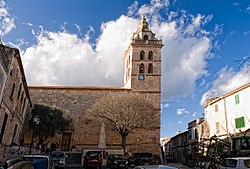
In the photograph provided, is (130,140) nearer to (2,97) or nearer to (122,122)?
(122,122)

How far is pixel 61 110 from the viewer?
36.2 metres

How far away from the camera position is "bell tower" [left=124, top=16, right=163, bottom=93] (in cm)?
3941

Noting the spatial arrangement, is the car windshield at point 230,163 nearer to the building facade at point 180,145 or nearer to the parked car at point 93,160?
the parked car at point 93,160

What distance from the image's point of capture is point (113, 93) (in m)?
39.0

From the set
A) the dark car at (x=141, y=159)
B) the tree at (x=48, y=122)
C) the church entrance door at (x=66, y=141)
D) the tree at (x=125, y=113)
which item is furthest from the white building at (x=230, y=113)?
the tree at (x=48, y=122)

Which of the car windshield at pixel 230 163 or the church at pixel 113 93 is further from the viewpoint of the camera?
the church at pixel 113 93

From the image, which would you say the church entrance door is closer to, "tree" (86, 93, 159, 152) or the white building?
"tree" (86, 93, 159, 152)

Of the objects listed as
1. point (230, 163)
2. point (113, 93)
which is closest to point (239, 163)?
point (230, 163)

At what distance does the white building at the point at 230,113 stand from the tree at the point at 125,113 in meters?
8.19

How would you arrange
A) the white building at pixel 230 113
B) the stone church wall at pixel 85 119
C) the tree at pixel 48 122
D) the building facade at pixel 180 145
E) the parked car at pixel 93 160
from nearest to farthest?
the parked car at pixel 93 160
the white building at pixel 230 113
the tree at pixel 48 122
the stone church wall at pixel 85 119
the building facade at pixel 180 145

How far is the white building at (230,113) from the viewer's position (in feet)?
81.2

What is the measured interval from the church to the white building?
888 cm

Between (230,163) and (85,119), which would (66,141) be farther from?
(230,163)

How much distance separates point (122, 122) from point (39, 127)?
11.8 metres
